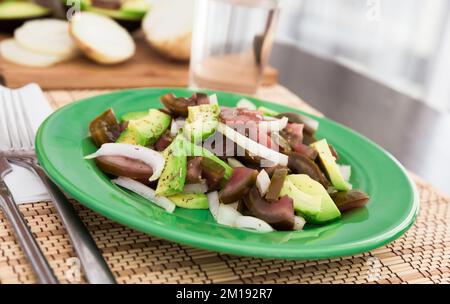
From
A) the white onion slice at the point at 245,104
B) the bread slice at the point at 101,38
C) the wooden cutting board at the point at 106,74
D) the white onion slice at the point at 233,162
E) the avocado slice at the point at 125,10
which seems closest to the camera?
the white onion slice at the point at 233,162

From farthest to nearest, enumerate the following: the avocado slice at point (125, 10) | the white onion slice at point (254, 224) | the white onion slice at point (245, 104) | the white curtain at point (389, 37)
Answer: the white curtain at point (389, 37)
the avocado slice at point (125, 10)
the white onion slice at point (245, 104)
the white onion slice at point (254, 224)

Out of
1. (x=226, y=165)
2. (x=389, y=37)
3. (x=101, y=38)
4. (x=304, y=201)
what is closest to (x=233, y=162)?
(x=226, y=165)

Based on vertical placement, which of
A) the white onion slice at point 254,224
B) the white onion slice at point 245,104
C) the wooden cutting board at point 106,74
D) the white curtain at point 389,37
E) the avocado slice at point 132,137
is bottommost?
the white curtain at point 389,37

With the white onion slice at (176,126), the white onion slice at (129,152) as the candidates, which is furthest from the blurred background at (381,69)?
the white onion slice at (129,152)

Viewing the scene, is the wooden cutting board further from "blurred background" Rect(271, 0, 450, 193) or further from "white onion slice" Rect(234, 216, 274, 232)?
"white onion slice" Rect(234, 216, 274, 232)

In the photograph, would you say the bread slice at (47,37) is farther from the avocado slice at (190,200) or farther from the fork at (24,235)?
the avocado slice at (190,200)
